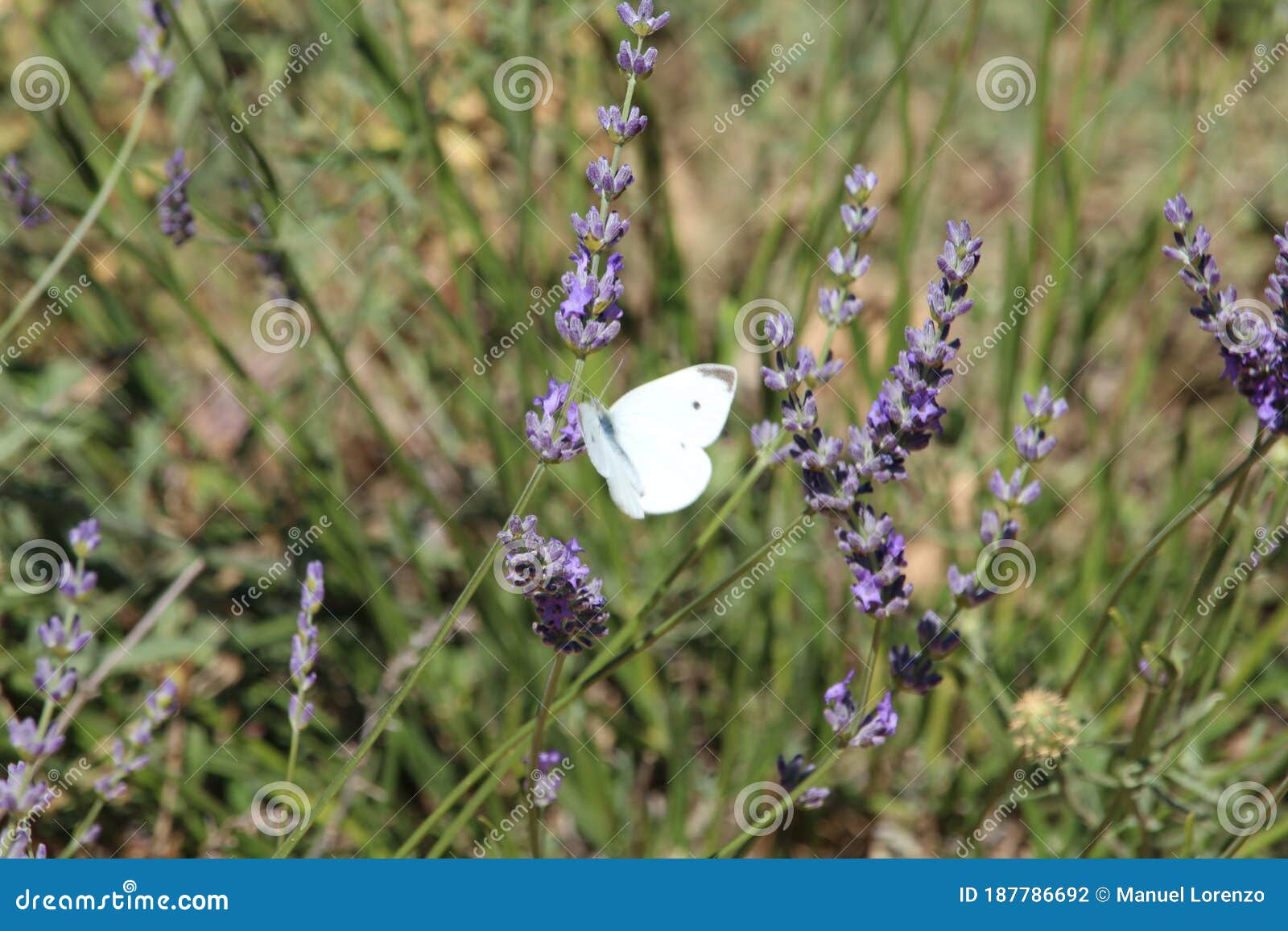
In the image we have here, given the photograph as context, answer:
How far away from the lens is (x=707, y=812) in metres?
2.46

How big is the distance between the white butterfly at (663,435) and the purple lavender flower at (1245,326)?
1.96ft

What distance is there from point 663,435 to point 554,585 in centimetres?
31

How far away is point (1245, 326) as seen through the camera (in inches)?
56.5

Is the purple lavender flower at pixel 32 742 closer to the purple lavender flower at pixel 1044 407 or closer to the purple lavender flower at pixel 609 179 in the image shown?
the purple lavender flower at pixel 609 179

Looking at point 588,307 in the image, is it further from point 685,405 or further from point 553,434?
point 685,405

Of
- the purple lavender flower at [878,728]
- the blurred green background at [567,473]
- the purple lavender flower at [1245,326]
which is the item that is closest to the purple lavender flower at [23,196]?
the blurred green background at [567,473]

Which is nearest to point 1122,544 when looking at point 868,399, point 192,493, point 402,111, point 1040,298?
point 1040,298

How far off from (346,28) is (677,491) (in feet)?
4.29

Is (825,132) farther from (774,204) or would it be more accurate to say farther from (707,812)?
(707,812)

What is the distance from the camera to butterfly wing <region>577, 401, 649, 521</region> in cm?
135

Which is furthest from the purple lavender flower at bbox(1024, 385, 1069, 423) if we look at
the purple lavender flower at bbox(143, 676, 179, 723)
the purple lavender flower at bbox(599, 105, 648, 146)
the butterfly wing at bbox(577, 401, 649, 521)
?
the purple lavender flower at bbox(143, 676, 179, 723)

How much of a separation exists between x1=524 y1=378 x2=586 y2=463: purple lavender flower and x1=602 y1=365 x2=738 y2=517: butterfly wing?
0.18m

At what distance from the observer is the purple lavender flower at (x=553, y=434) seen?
1249 millimetres

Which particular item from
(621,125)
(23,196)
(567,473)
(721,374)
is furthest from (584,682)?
(23,196)
